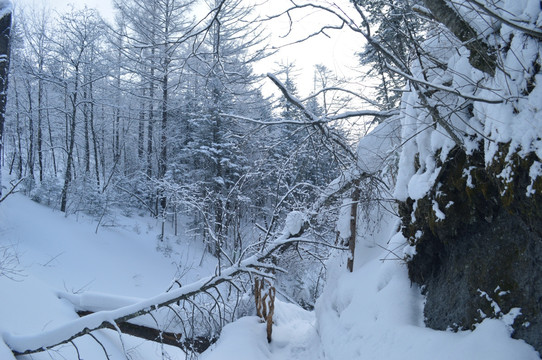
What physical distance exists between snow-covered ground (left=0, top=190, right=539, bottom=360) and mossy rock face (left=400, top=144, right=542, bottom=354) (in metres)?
0.17

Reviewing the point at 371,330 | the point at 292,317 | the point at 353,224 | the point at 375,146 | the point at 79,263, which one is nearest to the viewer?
the point at 371,330

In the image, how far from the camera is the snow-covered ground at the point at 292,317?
99.0 inches

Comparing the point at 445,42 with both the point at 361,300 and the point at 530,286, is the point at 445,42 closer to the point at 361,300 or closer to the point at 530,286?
the point at 530,286

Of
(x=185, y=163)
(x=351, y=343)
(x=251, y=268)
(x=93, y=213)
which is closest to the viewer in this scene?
(x=351, y=343)

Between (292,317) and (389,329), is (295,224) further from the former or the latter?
(292,317)

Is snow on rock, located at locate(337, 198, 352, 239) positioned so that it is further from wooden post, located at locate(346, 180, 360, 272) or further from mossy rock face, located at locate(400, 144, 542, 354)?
mossy rock face, located at locate(400, 144, 542, 354)

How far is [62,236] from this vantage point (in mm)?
11039

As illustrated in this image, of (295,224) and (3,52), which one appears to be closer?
(3,52)

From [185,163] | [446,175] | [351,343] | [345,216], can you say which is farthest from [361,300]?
[185,163]

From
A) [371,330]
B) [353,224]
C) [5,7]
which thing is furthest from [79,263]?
[371,330]

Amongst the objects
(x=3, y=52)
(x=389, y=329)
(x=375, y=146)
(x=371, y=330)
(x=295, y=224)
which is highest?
(x=3, y=52)

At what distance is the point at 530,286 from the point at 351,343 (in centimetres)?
235

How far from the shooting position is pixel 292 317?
7.49 meters

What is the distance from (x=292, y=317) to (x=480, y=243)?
580 centimetres
